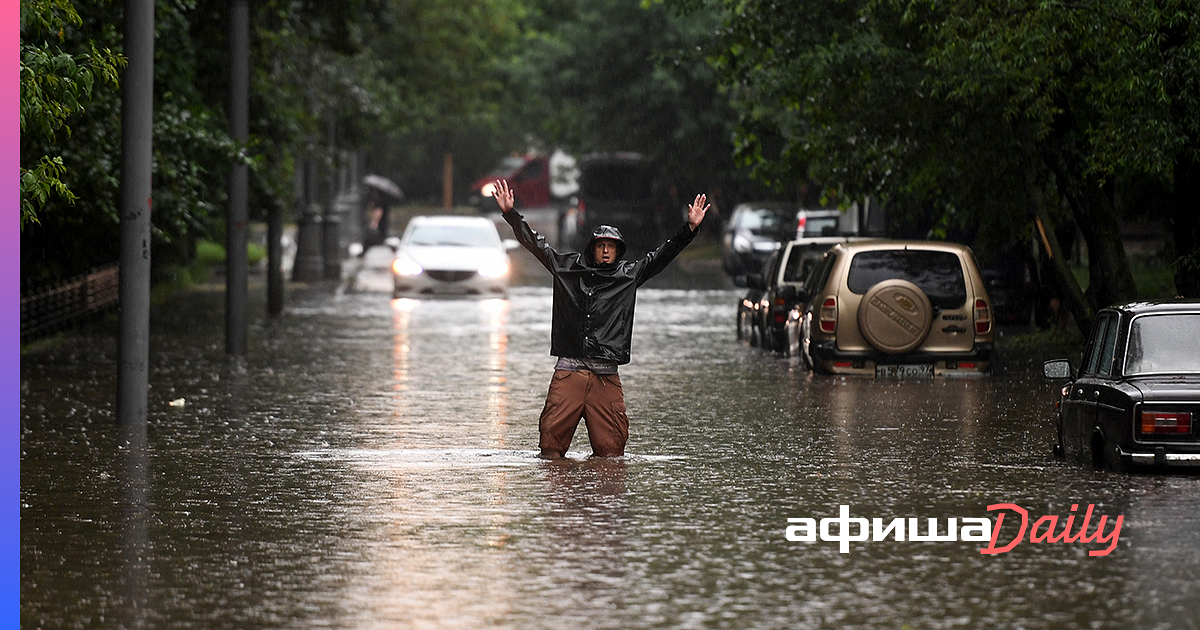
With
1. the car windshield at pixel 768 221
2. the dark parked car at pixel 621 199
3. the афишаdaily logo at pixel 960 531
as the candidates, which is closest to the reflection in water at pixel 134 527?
the афишаdaily logo at pixel 960 531

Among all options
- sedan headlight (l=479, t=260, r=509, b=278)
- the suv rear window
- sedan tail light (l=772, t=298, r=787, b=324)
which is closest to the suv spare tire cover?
the suv rear window

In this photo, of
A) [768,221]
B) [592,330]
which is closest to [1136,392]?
[592,330]

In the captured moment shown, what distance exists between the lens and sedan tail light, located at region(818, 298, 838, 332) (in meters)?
19.6

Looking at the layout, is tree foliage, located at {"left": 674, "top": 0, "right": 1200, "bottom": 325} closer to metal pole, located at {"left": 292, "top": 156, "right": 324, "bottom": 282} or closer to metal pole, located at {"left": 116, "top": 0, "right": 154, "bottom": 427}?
metal pole, located at {"left": 116, "top": 0, "right": 154, "bottom": 427}

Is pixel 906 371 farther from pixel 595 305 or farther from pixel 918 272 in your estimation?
pixel 595 305

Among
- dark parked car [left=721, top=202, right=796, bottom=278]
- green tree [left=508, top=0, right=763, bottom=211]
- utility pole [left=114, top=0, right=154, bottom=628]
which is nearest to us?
utility pole [left=114, top=0, right=154, bottom=628]

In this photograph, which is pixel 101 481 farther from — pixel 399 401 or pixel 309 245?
pixel 309 245

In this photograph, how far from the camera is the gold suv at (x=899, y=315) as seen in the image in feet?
62.4

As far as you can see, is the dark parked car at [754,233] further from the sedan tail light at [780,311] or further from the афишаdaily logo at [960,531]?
the афишаdaily logo at [960,531]

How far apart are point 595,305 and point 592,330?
0.16m

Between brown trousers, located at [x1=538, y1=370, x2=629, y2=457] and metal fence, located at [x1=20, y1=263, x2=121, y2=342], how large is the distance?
1325cm

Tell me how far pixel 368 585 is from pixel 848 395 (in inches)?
392

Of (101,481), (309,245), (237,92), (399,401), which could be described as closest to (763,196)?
(309,245)

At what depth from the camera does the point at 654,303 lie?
35000mm
